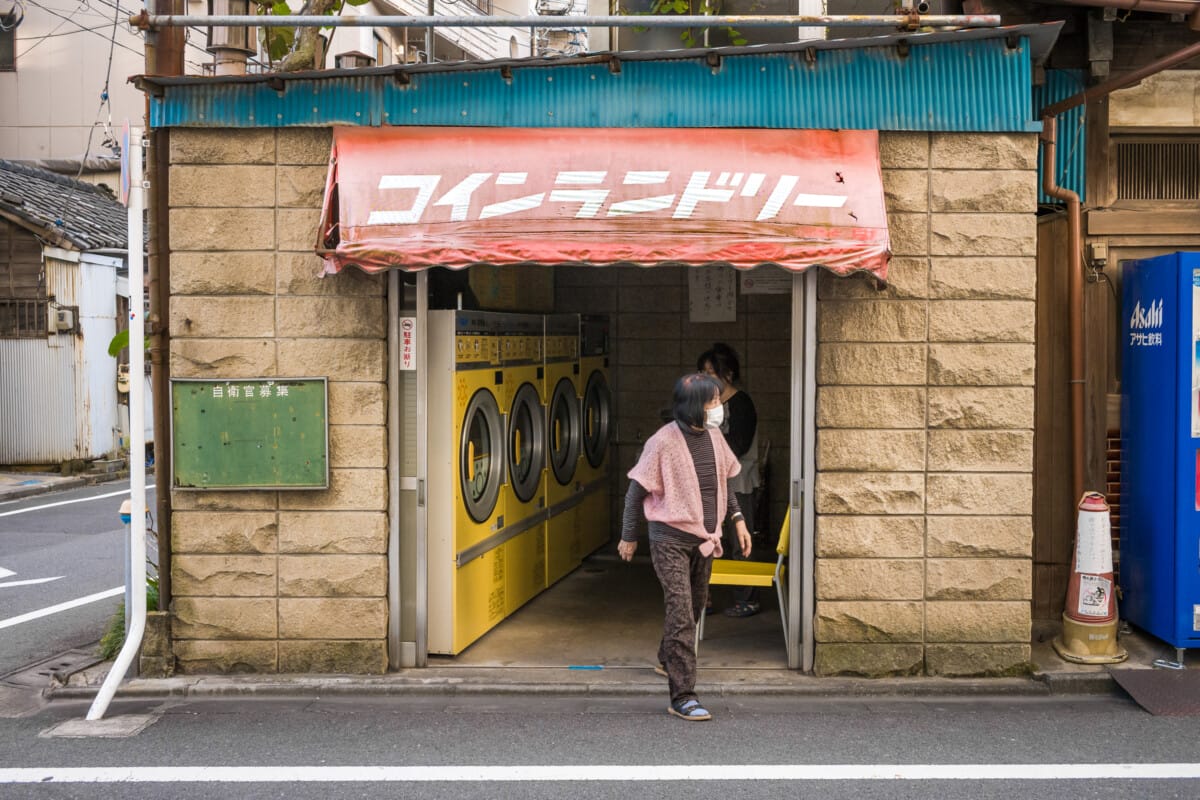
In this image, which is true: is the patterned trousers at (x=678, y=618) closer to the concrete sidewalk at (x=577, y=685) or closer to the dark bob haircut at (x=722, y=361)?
the concrete sidewalk at (x=577, y=685)

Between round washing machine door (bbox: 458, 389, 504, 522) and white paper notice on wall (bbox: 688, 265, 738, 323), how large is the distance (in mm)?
3204

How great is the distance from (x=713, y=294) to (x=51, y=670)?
6.28 metres

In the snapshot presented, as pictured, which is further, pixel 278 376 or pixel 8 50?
pixel 8 50

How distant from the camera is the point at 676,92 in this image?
7133 mm

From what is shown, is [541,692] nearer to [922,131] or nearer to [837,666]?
[837,666]

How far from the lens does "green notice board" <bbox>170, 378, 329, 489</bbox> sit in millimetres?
7121

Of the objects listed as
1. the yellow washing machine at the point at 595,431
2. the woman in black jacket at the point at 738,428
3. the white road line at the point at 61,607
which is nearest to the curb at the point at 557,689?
the woman in black jacket at the point at 738,428

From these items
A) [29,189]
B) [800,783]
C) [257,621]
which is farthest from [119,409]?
[800,783]

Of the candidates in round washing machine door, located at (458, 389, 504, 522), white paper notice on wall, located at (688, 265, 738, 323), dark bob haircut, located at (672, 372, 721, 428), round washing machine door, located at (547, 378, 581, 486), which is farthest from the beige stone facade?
white paper notice on wall, located at (688, 265, 738, 323)

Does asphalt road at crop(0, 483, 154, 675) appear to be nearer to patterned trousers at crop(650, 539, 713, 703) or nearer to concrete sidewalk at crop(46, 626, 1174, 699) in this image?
concrete sidewalk at crop(46, 626, 1174, 699)

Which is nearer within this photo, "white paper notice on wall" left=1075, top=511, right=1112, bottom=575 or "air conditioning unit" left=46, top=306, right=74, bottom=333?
"white paper notice on wall" left=1075, top=511, right=1112, bottom=575

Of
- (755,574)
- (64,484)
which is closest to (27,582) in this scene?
(755,574)

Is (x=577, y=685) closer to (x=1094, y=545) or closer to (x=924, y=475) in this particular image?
(x=924, y=475)

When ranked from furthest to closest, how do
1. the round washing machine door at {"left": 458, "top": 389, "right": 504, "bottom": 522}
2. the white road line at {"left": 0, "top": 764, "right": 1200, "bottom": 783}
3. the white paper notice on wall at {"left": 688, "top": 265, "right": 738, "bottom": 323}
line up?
the white paper notice on wall at {"left": 688, "top": 265, "right": 738, "bottom": 323}
the round washing machine door at {"left": 458, "top": 389, "right": 504, "bottom": 522}
the white road line at {"left": 0, "top": 764, "right": 1200, "bottom": 783}
